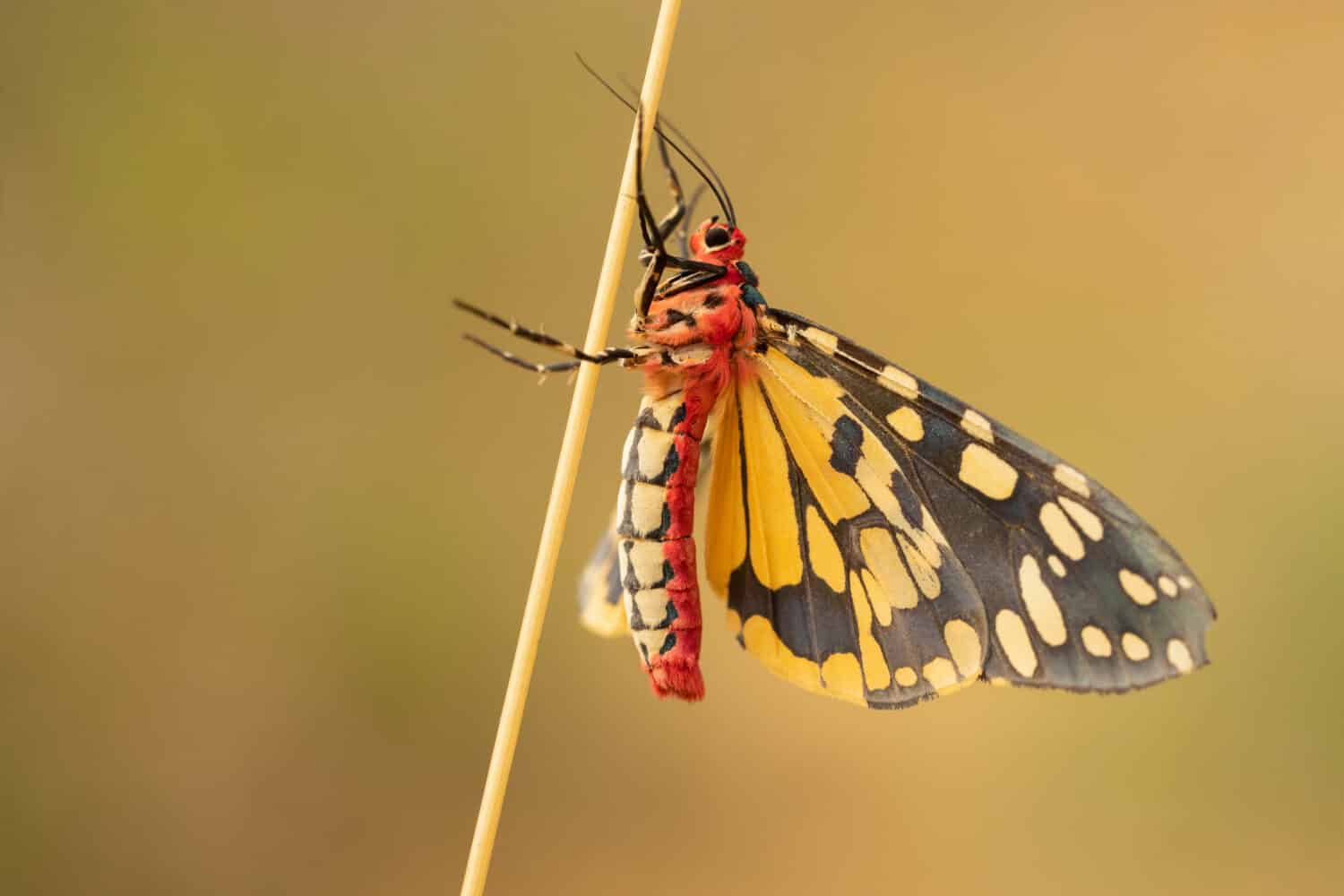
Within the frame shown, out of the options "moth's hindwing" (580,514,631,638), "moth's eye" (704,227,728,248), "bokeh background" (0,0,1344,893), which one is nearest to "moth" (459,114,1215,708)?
"moth's eye" (704,227,728,248)

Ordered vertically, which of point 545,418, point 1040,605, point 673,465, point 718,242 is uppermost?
point 545,418

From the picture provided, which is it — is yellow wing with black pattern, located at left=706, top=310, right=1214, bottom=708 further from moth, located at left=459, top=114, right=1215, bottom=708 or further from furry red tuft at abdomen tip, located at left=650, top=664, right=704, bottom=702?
furry red tuft at abdomen tip, located at left=650, top=664, right=704, bottom=702

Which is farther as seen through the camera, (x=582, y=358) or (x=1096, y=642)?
(x=1096, y=642)

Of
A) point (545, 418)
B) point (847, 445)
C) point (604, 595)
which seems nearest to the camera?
point (847, 445)

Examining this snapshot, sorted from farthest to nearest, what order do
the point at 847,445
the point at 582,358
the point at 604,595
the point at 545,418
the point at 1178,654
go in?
the point at 545,418 → the point at 604,595 → the point at 847,445 → the point at 1178,654 → the point at 582,358

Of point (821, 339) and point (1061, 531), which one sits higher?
point (821, 339)

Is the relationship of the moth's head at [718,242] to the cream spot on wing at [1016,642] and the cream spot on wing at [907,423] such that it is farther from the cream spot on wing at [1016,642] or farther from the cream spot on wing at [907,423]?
the cream spot on wing at [1016,642]

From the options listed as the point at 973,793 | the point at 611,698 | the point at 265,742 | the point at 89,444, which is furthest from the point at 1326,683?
the point at 89,444

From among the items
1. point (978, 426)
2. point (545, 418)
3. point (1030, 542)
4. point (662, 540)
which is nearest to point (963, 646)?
point (1030, 542)

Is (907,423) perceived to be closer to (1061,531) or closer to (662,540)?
(1061,531)
